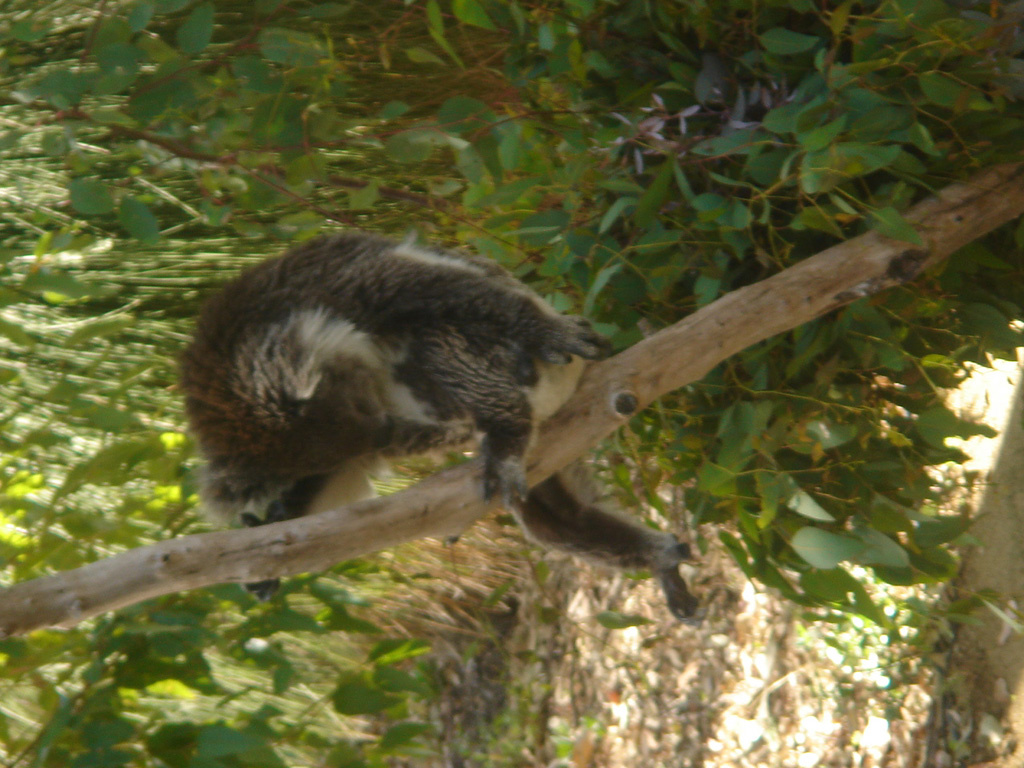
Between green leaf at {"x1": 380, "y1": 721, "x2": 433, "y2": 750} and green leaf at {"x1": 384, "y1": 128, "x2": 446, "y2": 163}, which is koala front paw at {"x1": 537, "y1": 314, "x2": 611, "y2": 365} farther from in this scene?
green leaf at {"x1": 380, "y1": 721, "x2": 433, "y2": 750}

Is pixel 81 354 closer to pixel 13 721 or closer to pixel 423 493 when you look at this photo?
pixel 13 721

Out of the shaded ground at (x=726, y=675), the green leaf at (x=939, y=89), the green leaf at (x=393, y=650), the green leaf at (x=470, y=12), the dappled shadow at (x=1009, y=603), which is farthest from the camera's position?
the shaded ground at (x=726, y=675)

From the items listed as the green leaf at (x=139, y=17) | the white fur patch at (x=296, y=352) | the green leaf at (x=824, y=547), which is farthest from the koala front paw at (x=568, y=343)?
the green leaf at (x=139, y=17)

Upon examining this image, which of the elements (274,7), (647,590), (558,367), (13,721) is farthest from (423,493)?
(647,590)

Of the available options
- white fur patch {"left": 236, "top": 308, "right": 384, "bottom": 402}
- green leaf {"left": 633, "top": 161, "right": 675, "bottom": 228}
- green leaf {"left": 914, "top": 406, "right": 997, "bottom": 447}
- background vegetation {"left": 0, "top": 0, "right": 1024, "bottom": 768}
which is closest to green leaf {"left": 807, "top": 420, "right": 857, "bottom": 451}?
background vegetation {"left": 0, "top": 0, "right": 1024, "bottom": 768}

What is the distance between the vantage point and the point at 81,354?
7.20ft

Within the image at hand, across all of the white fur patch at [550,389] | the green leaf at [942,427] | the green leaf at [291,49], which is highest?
the green leaf at [291,49]

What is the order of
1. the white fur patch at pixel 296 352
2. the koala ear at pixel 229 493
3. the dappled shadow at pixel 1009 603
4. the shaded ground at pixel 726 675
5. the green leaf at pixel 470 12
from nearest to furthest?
the green leaf at pixel 470 12, the white fur patch at pixel 296 352, the koala ear at pixel 229 493, the dappled shadow at pixel 1009 603, the shaded ground at pixel 726 675

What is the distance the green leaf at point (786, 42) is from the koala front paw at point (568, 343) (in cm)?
51

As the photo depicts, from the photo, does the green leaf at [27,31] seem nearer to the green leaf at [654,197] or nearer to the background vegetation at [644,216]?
the background vegetation at [644,216]

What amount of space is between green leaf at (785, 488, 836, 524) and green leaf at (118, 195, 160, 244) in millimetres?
1136

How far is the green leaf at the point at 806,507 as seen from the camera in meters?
1.32

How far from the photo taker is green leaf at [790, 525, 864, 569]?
4.25ft

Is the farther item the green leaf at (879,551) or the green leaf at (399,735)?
the green leaf at (399,735)
